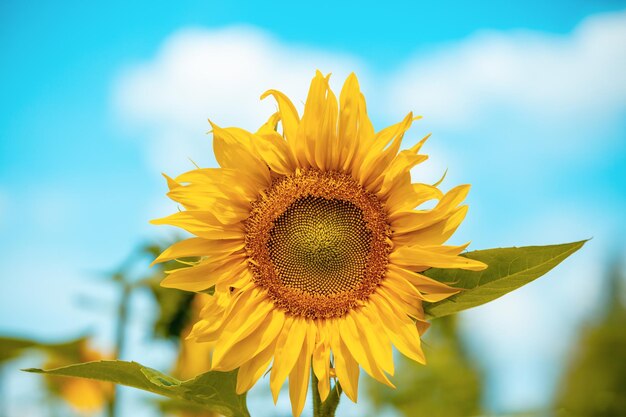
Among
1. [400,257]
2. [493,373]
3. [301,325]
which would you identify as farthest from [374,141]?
[493,373]

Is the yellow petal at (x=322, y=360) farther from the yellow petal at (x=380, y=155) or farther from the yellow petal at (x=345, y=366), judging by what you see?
the yellow petal at (x=380, y=155)

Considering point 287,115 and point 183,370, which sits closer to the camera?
point 287,115

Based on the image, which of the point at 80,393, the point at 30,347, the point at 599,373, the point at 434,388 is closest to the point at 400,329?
the point at 30,347

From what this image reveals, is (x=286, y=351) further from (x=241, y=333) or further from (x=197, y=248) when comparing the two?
(x=197, y=248)

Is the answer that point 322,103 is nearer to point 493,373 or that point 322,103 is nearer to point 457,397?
point 457,397

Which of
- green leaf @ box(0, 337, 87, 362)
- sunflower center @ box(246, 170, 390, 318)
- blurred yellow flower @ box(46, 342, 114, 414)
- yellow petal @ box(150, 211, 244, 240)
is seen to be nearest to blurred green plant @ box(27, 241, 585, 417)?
sunflower center @ box(246, 170, 390, 318)
